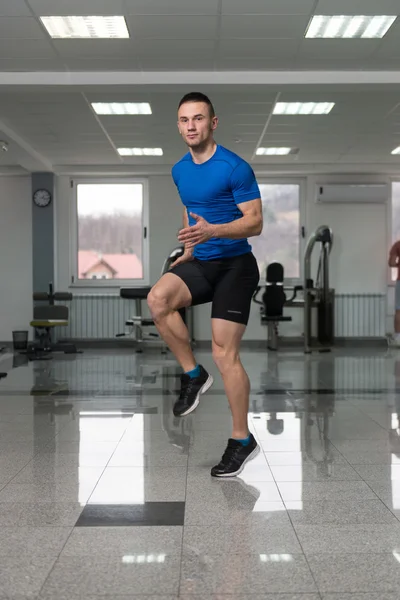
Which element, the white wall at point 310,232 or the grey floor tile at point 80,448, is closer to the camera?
the grey floor tile at point 80,448

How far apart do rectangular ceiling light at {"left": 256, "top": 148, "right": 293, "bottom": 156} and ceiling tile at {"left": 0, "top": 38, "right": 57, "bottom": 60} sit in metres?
4.14

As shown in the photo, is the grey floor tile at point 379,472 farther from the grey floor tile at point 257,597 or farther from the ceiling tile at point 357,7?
the ceiling tile at point 357,7

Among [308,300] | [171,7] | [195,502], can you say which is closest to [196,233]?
[195,502]

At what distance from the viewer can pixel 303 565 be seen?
1.70 meters

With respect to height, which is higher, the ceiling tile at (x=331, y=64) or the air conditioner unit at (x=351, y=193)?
the ceiling tile at (x=331, y=64)

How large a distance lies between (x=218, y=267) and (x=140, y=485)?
2.81 ft

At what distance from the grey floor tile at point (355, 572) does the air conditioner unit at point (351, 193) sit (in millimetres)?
8902

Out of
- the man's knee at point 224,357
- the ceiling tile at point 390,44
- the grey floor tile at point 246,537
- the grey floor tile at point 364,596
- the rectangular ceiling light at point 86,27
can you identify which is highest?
the rectangular ceiling light at point 86,27

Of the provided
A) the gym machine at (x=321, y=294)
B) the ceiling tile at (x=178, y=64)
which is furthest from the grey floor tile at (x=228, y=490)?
the gym machine at (x=321, y=294)

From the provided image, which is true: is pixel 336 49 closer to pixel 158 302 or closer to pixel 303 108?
pixel 303 108

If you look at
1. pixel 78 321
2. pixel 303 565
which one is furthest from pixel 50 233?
pixel 303 565

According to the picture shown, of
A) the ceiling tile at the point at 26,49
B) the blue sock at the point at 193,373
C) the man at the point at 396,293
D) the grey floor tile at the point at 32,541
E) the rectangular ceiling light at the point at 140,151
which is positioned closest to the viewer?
the grey floor tile at the point at 32,541

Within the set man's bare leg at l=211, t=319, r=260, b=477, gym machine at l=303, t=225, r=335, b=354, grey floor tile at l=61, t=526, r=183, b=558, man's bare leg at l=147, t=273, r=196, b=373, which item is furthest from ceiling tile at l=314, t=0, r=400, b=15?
gym machine at l=303, t=225, r=335, b=354

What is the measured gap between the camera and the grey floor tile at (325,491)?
92.7 inches
